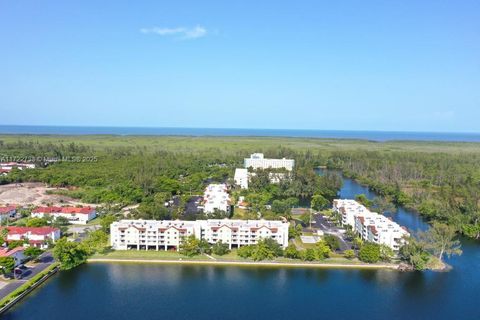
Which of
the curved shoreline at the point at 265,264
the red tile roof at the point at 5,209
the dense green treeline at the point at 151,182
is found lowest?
the curved shoreline at the point at 265,264

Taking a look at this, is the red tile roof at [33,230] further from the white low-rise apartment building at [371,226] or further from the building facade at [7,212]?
the white low-rise apartment building at [371,226]

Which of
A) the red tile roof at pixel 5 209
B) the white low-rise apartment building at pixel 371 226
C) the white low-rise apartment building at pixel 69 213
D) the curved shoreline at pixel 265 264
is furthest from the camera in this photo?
the white low-rise apartment building at pixel 69 213

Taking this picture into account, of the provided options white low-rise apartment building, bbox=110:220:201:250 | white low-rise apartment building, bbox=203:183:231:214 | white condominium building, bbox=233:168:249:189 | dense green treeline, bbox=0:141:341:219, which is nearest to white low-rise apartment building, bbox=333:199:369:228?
dense green treeline, bbox=0:141:341:219

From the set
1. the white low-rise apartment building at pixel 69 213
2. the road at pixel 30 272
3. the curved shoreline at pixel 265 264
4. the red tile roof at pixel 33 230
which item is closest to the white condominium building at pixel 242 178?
the white low-rise apartment building at pixel 69 213

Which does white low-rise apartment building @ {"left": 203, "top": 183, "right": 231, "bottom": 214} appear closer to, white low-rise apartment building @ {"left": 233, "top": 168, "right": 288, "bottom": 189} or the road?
white low-rise apartment building @ {"left": 233, "top": 168, "right": 288, "bottom": 189}

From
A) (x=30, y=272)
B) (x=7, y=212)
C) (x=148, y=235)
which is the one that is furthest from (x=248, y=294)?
(x=7, y=212)

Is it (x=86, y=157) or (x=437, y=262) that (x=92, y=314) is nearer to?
(x=437, y=262)
